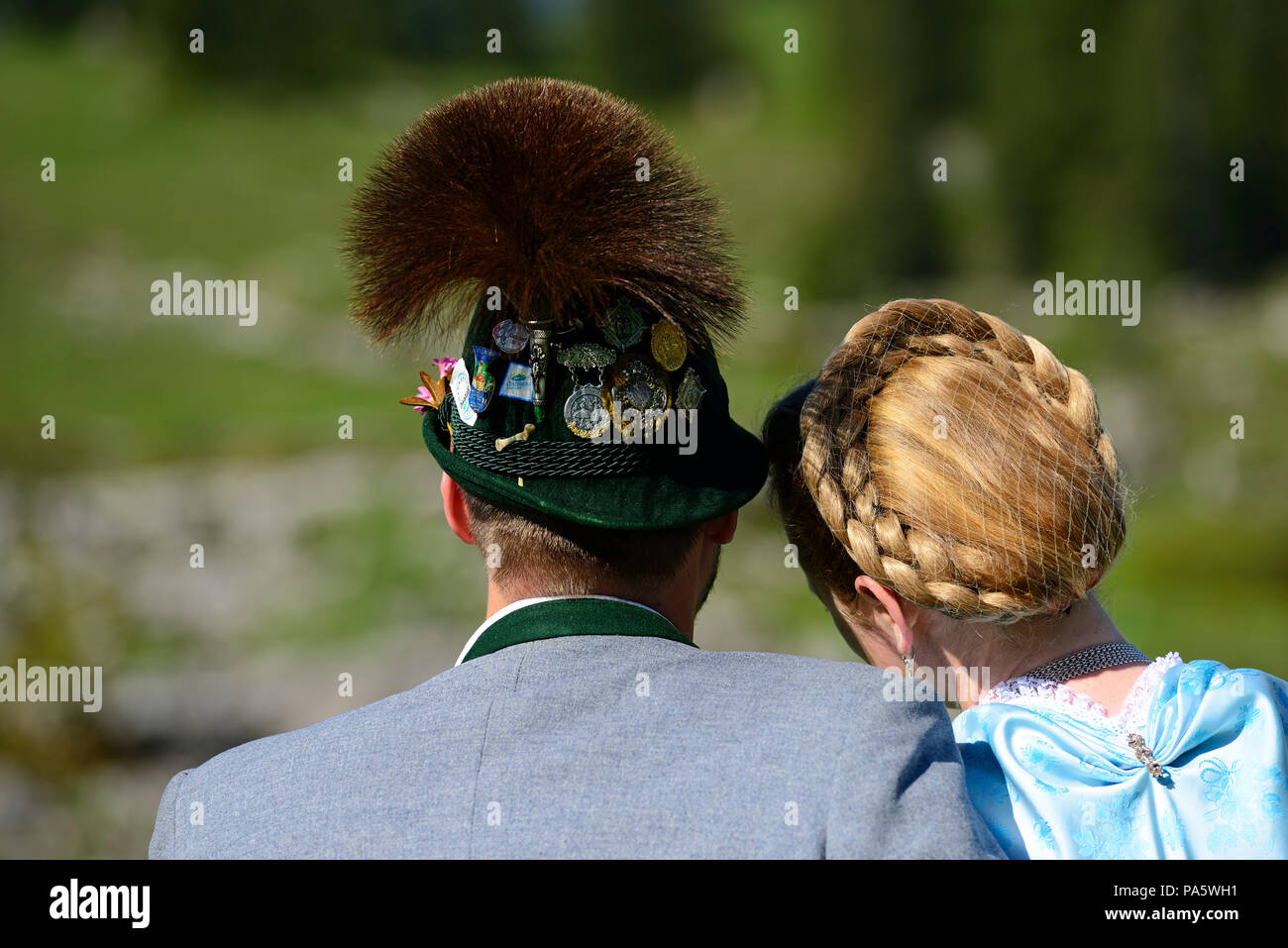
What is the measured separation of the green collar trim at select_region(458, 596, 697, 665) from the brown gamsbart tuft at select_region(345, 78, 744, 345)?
1.36 ft

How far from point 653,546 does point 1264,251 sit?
16.3 metres

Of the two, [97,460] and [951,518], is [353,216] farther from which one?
[97,460]

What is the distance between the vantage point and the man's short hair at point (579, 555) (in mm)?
1767

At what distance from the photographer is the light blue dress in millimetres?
1758

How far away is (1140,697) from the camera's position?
1.88 m

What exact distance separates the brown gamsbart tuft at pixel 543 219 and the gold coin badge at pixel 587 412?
0.36ft

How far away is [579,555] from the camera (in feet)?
5.79

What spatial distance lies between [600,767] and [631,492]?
0.41 meters

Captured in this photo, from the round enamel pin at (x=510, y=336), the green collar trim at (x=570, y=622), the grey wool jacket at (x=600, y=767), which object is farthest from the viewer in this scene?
the round enamel pin at (x=510, y=336)

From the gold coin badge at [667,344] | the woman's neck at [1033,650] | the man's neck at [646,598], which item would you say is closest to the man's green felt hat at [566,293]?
the gold coin badge at [667,344]

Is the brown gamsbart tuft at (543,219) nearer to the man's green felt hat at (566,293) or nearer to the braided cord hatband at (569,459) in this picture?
the man's green felt hat at (566,293)

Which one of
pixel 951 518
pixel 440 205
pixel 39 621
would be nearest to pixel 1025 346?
pixel 951 518

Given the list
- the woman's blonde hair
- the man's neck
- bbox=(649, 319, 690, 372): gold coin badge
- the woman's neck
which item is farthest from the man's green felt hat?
the woman's neck

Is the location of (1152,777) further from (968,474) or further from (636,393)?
(636,393)
